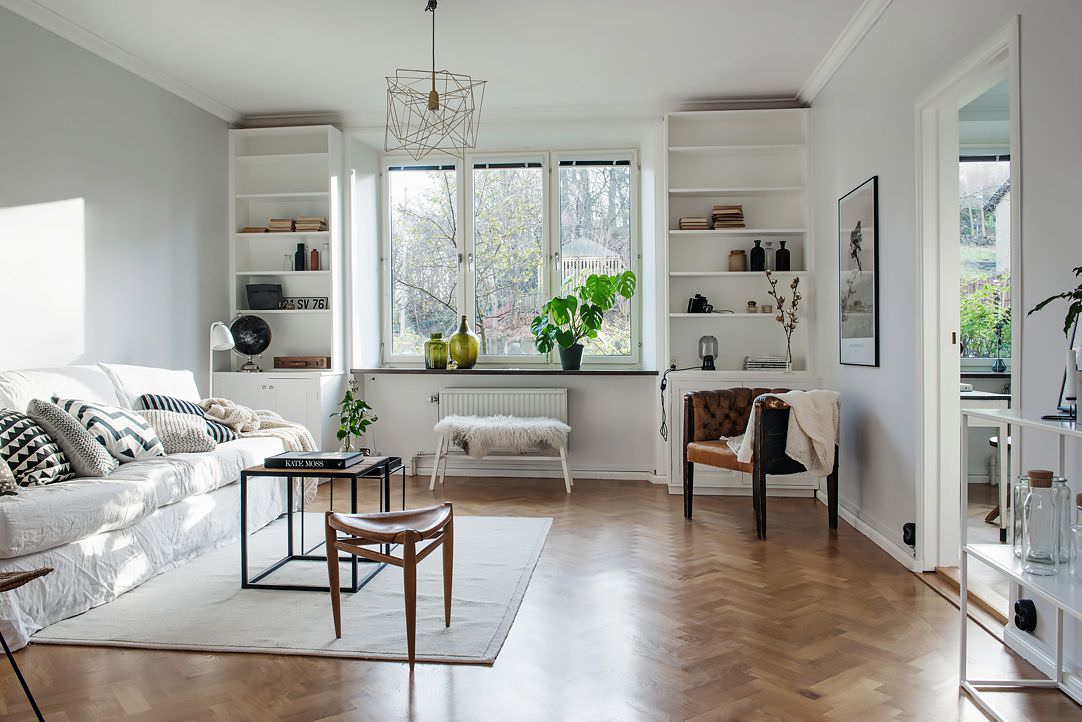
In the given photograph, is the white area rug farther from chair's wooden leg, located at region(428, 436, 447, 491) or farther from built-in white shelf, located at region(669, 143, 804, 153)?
built-in white shelf, located at region(669, 143, 804, 153)

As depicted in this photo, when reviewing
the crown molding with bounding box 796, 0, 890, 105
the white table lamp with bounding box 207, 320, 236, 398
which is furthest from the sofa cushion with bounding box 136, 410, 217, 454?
the crown molding with bounding box 796, 0, 890, 105

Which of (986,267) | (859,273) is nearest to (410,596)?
(859,273)

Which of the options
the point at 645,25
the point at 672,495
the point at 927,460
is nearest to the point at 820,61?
the point at 645,25

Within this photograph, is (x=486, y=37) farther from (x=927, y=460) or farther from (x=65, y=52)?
(x=927, y=460)

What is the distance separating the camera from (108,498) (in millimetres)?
2975

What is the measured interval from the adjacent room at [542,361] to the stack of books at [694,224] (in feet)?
0.07

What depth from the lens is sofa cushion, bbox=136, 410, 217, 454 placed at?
3.86 metres

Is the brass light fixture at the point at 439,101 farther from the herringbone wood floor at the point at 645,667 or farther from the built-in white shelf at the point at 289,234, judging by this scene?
the herringbone wood floor at the point at 645,667

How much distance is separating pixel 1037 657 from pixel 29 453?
373cm

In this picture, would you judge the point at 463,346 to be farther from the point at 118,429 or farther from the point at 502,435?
the point at 118,429

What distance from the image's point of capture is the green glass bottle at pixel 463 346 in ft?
19.2

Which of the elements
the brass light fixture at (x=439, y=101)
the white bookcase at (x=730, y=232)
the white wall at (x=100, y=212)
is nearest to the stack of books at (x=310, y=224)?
the white wall at (x=100, y=212)

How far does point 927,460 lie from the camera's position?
3414 millimetres

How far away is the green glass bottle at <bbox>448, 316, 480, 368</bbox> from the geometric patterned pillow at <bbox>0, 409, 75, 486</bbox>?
303cm
